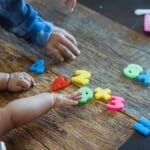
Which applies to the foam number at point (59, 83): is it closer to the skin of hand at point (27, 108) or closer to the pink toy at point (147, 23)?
the skin of hand at point (27, 108)

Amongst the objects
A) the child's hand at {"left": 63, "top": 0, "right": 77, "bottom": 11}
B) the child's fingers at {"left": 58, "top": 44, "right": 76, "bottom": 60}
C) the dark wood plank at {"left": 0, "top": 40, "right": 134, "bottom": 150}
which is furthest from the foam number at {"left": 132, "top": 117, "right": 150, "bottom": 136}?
the child's hand at {"left": 63, "top": 0, "right": 77, "bottom": 11}

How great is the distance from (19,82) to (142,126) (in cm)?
32

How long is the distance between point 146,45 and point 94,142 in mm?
365

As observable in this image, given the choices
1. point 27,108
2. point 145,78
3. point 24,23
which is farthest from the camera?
point 24,23

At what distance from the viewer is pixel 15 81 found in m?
1.03

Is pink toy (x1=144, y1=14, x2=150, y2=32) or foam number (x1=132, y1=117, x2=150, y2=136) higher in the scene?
pink toy (x1=144, y1=14, x2=150, y2=32)

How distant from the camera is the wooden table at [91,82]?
923 millimetres

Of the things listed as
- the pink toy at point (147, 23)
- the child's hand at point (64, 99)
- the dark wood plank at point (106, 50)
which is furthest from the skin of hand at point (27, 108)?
the pink toy at point (147, 23)

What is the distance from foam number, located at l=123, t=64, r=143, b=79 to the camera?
1.04m

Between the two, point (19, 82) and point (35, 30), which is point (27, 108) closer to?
point (19, 82)

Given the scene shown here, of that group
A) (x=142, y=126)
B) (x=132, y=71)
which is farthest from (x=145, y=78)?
(x=142, y=126)

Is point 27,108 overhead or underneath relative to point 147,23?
underneath

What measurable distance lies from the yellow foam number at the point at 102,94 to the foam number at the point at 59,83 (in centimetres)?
8

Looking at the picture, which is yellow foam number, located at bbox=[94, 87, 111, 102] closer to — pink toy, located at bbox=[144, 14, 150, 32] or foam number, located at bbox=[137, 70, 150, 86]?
foam number, located at bbox=[137, 70, 150, 86]
